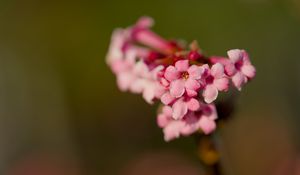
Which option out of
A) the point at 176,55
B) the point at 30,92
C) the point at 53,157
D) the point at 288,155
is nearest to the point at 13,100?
the point at 30,92

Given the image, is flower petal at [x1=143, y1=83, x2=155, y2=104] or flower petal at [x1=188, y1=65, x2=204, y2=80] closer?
flower petal at [x1=188, y1=65, x2=204, y2=80]

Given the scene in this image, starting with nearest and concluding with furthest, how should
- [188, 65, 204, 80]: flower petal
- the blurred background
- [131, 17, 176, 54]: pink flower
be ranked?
1. [188, 65, 204, 80]: flower petal
2. [131, 17, 176, 54]: pink flower
3. the blurred background

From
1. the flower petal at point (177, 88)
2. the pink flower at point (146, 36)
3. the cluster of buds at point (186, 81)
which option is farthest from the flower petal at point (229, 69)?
the pink flower at point (146, 36)

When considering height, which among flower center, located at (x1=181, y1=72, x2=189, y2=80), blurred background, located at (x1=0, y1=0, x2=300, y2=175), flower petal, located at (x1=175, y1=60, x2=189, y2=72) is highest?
flower petal, located at (x1=175, y1=60, x2=189, y2=72)

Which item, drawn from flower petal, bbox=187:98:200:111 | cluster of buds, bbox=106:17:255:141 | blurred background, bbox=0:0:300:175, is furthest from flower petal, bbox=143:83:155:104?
blurred background, bbox=0:0:300:175

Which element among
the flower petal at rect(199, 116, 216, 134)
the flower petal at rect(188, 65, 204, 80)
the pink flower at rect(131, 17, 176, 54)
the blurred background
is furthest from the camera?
the blurred background

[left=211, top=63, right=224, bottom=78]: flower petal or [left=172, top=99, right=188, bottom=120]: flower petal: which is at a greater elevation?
[left=211, top=63, right=224, bottom=78]: flower petal

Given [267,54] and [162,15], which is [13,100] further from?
[267,54]

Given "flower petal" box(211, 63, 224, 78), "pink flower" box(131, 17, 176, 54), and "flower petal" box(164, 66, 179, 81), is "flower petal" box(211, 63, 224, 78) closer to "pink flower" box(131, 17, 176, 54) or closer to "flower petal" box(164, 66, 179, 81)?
"flower petal" box(164, 66, 179, 81)
